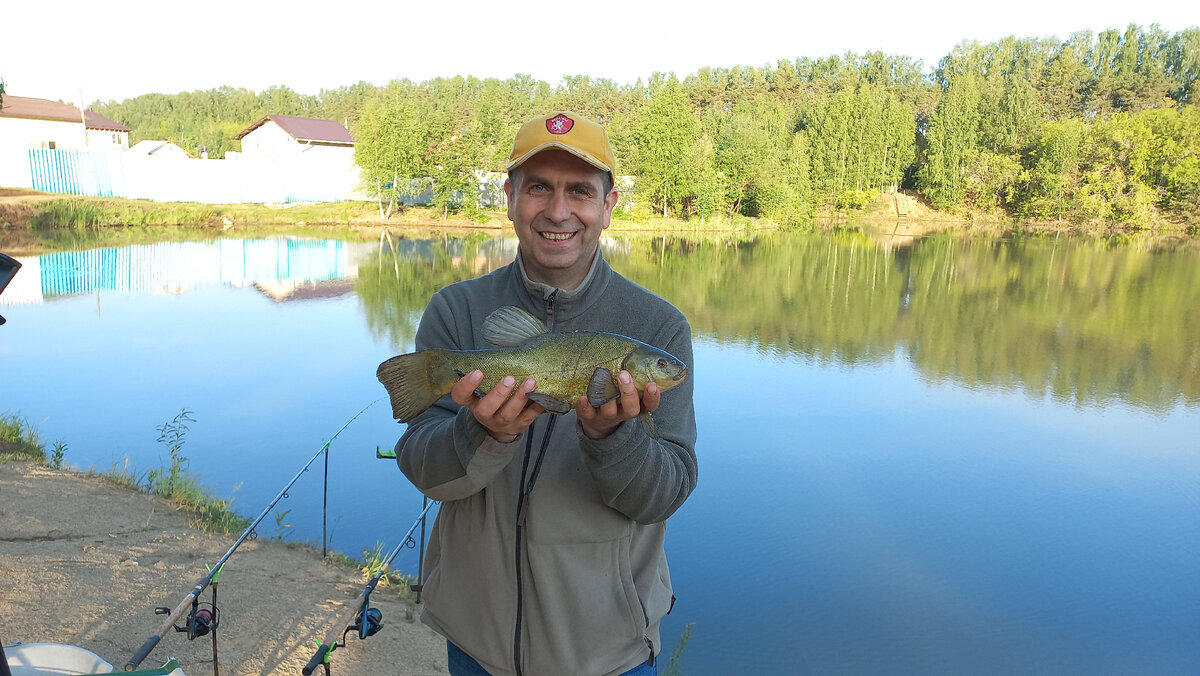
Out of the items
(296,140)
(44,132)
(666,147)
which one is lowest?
(44,132)

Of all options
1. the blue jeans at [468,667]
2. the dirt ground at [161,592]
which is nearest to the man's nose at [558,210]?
the blue jeans at [468,667]

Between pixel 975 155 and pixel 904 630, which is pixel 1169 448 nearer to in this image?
pixel 904 630

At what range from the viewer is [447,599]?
218cm

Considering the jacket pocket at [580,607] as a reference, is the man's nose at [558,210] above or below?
above

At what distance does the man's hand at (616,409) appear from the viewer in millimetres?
1891

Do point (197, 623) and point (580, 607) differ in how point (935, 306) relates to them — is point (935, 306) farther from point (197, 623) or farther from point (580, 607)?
point (580, 607)

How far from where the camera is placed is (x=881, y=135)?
176 feet

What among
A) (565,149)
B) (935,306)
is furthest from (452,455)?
(935,306)

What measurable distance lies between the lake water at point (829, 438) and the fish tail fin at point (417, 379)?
3742 mm

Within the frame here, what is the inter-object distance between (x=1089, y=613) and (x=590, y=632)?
6547 mm

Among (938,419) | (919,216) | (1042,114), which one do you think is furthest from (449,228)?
(1042,114)

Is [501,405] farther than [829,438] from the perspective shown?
No

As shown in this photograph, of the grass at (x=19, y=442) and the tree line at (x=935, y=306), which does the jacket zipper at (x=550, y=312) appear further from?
the tree line at (x=935, y=306)

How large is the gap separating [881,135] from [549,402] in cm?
5659
